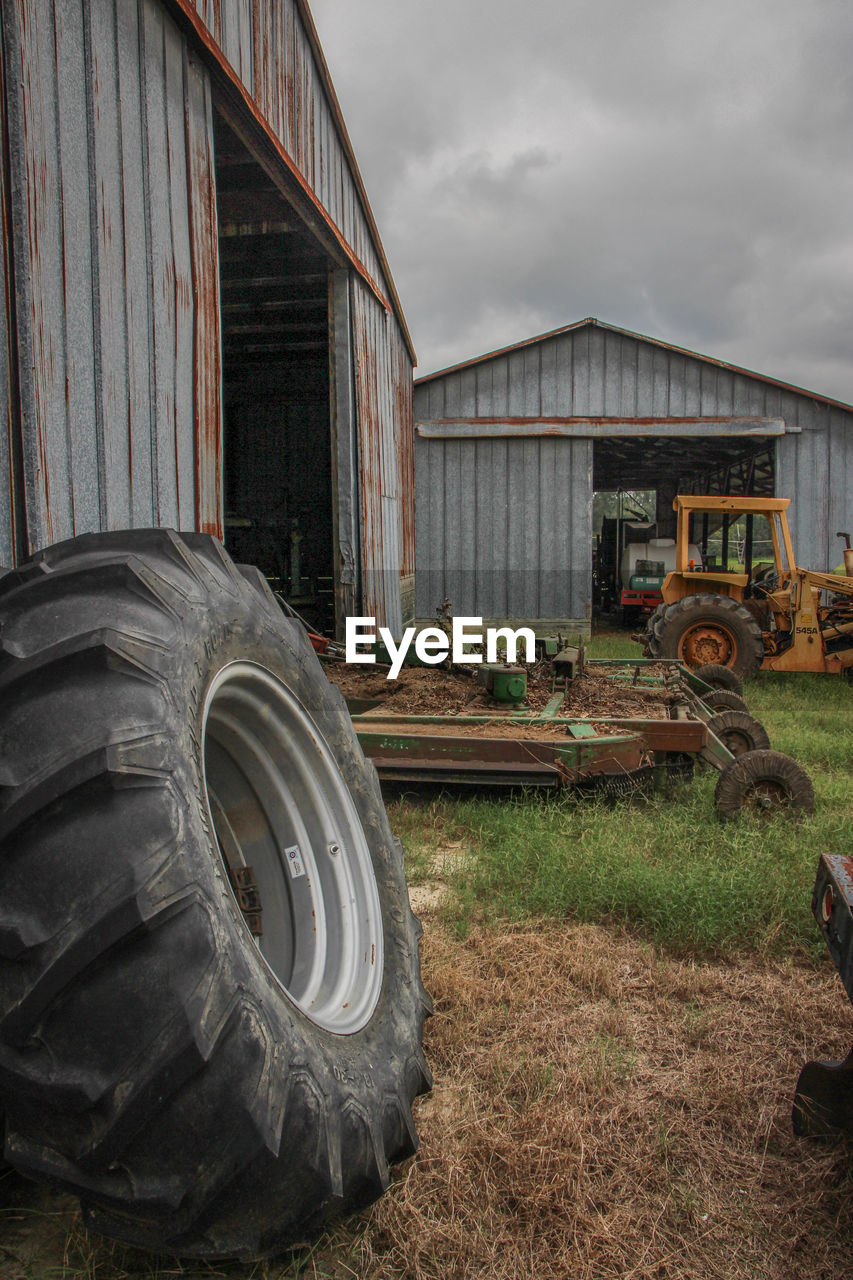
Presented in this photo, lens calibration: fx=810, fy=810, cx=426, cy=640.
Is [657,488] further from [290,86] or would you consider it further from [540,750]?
[540,750]

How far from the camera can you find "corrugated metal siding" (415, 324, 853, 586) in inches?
529

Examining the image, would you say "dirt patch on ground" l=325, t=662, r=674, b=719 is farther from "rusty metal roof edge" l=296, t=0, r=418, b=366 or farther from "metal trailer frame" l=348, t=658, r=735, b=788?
"rusty metal roof edge" l=296, t=0, r=418, b=366

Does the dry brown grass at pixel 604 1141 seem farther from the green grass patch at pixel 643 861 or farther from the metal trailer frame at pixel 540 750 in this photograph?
the metal trailer frame at pixel 540 750

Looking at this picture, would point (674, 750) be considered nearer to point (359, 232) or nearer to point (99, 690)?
point (99, 690)

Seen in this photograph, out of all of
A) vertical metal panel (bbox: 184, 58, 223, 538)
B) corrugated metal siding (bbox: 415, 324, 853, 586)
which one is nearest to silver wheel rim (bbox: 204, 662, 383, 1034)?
vertical metal panel (bbox: 184, 58, 223, 538)

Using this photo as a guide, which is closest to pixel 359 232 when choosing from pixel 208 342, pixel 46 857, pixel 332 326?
pixel 332 326

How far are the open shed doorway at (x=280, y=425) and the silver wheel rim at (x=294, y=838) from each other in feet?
23.7

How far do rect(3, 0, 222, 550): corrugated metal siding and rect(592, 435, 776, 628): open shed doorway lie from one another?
10.3 meters

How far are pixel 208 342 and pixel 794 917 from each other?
13.4 feet

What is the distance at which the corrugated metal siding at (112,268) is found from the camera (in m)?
2.97

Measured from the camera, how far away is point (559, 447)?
13852 mm

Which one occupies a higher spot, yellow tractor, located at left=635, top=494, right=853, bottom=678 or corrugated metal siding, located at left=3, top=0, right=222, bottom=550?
corrugated metal siding, located at left=3, top=0, right=222, bottom=550

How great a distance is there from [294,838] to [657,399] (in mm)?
13015

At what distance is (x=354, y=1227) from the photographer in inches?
71.5
